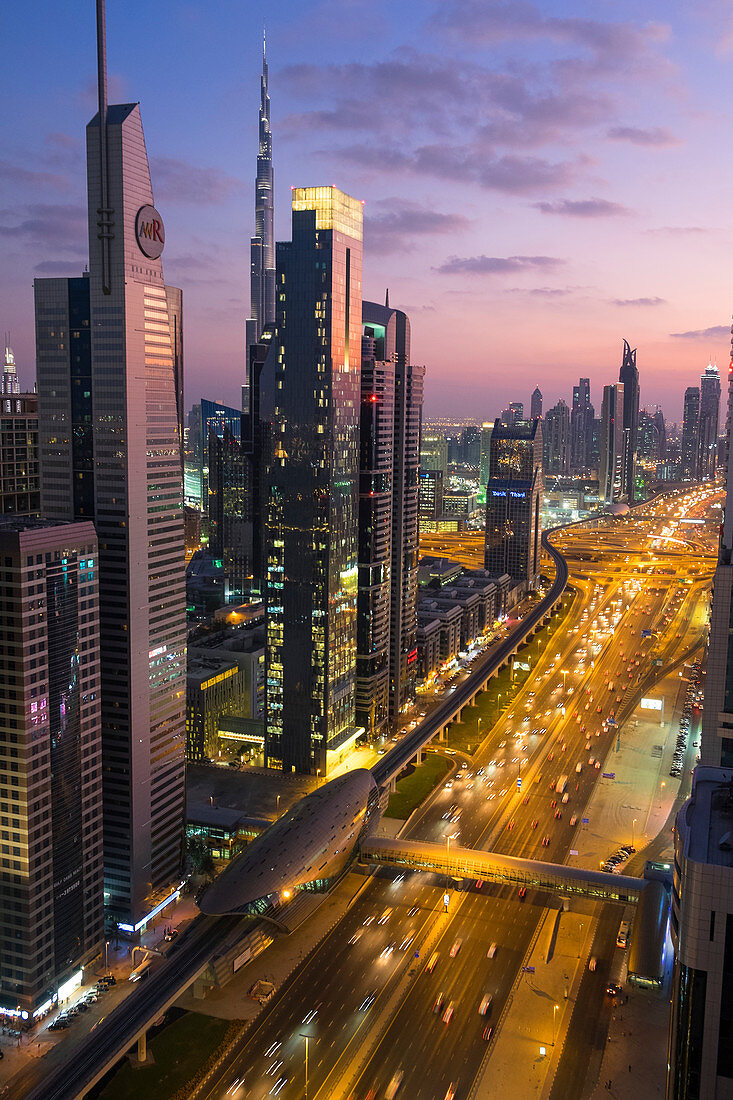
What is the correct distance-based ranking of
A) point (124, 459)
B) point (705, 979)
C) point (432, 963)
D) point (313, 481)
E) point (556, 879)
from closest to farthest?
point (705, 979) < point (124, 459) < point (432, 963) < point (556, 879) < point (313, 481)

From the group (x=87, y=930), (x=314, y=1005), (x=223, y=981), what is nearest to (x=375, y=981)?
(x=314, y=1005)

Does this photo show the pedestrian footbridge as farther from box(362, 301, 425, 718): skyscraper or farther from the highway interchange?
box(362, 301, 425, 718): skyscraper

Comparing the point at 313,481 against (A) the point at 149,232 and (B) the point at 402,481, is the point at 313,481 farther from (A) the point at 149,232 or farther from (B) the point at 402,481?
(A) the point at 149,232

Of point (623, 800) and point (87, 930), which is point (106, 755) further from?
point (623, 800)

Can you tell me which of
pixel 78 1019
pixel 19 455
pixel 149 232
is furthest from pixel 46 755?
pixel 149 232

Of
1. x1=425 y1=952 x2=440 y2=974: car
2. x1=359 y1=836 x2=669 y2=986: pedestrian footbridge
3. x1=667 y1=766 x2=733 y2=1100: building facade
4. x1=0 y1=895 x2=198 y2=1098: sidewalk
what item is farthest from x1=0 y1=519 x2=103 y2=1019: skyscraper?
x1=667 y1=766 x2=733 y2=1100: building facade

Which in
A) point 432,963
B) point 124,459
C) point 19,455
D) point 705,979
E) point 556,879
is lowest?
point 432,963
